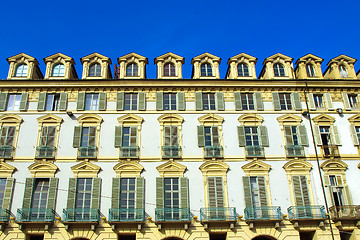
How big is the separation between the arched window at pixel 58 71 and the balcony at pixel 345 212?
22398 mm

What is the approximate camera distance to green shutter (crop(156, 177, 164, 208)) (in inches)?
989

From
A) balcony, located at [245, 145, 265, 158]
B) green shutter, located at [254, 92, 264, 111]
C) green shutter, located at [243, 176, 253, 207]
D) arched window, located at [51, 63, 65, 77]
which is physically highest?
arched window, located at [51, 63, 65, 77]

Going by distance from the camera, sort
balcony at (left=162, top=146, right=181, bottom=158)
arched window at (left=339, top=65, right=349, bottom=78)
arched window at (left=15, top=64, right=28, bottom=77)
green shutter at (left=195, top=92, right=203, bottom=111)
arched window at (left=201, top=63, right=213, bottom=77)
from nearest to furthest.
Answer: balcony at (left=162, top=146, right=181, bottom=158), green shutter at (left=195, top=92, right=203, bottom=111), arched window at (left=15, top=64, right=28, bottom=77), arched window at (left=201, top=63, right=213, bottom=77), arched window at (left=339, top=65, right=349, bottom=78)

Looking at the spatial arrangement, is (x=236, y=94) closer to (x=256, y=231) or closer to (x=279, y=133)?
(x=279, y=133)

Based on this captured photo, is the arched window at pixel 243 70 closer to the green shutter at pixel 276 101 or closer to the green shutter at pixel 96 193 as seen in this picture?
the green shutter at pixel 276 101

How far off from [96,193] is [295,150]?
14535 mm

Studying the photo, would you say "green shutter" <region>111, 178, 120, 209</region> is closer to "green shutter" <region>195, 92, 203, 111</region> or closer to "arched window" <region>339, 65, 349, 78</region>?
"green shutter" <region>195, 92, 203, 111</region>

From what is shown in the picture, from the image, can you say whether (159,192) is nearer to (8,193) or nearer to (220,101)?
(220,101)

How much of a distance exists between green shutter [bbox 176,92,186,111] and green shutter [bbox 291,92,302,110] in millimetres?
8638

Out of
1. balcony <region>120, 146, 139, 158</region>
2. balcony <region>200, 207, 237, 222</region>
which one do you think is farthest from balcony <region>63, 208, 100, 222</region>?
→ balcony <region>200, 207, 237, 222</region>

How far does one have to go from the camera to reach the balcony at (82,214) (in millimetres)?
24297

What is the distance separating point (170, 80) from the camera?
29312mm

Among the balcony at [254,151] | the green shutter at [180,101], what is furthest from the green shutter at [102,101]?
the balcony at [254,151]

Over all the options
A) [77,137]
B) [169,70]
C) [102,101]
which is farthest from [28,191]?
[169,70]
